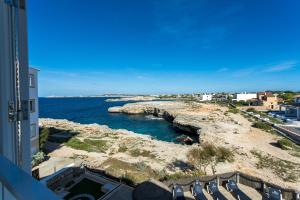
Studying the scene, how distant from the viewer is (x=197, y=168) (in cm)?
1439

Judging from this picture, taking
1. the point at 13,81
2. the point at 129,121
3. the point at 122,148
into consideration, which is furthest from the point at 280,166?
the point at 129,121

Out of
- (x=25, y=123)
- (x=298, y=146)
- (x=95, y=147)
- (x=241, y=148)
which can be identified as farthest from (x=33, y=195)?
(x=298, y=146)

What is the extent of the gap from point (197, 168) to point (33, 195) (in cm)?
1462

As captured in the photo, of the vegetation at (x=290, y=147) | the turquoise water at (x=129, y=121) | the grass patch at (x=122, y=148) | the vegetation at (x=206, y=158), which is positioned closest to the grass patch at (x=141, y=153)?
the grass patch at (x=122, y=148)

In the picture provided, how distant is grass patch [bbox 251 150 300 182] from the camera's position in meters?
14.0

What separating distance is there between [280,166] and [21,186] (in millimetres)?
19256

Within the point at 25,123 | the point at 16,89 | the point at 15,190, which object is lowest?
the point at 15,190

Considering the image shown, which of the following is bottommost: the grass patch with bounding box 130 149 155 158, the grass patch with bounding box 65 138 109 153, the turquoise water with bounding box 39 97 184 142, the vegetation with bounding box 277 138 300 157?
the turquoise water with bounding box 39 97 184 142

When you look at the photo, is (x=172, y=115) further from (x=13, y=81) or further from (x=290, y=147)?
(x=13, y=81)

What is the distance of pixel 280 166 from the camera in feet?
53.6

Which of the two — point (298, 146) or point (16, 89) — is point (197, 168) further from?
point (298, 146)

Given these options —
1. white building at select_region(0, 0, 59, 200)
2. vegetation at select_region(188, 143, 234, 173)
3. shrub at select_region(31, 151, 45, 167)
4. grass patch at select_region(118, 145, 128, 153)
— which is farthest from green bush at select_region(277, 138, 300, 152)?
white building at select_region(0, 0, 59, 200)

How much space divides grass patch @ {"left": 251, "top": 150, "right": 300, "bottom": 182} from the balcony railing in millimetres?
15984

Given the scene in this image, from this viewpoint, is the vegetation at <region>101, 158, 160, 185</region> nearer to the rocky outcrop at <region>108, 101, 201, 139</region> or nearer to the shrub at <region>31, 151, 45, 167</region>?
the shrub at <region>31, 151, 45, 167</region>
